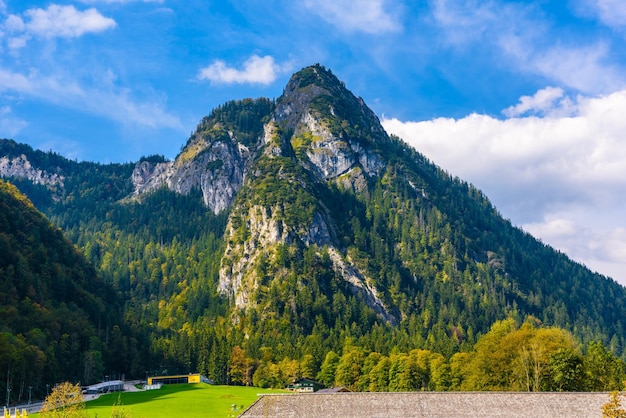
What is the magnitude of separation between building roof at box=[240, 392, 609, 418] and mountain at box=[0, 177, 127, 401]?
78.5 metres

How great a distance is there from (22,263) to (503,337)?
5482 inches

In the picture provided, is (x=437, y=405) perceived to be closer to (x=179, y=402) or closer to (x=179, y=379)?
(x=179, y=402)

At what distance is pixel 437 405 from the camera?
70.6 metres

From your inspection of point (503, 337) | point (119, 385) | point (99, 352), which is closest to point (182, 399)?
point (119, 385)

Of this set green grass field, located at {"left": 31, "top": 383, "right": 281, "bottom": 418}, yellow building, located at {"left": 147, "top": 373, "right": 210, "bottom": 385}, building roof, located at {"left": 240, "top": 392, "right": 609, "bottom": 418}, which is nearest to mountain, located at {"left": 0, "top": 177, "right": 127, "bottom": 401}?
green grass field, located at {"left": 31, "top": 383, "right": 281, "bottom": 418}

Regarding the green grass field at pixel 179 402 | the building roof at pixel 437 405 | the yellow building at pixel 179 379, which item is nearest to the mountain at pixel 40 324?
the green grass field at pixel 179 402

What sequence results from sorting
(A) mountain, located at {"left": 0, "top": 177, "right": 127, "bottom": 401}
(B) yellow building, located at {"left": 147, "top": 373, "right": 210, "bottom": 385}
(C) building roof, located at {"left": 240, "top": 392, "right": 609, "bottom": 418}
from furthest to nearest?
1. (B) yellow building, located at {"left": 147, "top": 373, "right": 210, "bottom": 385}
2. (A) mountain, located at {"left": 0, "top": 177, "right": 127, "bottom": 401}
3. (C) building roof, located at {"left": 240, "top": 392, "right": 609, "bottom": 418}

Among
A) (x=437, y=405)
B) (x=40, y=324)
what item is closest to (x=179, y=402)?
(x=40, y=324)

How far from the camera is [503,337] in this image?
416 ft

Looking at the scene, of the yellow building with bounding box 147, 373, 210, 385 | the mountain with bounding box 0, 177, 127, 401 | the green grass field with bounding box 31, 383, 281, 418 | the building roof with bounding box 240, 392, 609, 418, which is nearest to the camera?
the building roof with bounding box 240, 392, 609, 418

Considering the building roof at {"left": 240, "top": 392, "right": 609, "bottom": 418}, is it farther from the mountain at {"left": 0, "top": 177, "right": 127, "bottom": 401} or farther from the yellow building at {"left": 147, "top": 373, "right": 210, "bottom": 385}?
the yellow building at {"left": 147, "top": 373, "right": 210, "bottom": 385}

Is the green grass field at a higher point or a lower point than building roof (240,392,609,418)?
lower

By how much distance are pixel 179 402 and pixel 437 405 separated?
7603cm

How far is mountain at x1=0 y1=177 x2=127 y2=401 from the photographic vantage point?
13162 cm
